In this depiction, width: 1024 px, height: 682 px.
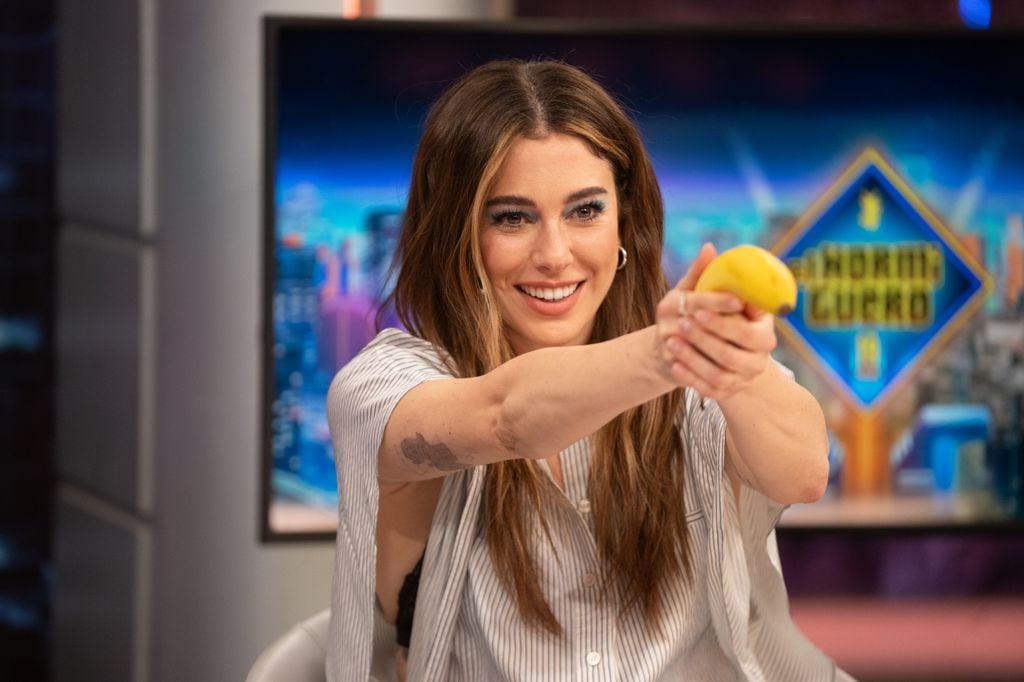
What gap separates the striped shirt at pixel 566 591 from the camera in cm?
186

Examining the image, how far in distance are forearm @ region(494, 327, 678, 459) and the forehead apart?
338mm

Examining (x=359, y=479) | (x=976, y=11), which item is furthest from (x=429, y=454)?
(x=976, y=11)

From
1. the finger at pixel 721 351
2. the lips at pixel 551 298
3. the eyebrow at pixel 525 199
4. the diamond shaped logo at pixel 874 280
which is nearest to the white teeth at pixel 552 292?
the lips at pixel 551 298

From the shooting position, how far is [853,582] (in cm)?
383

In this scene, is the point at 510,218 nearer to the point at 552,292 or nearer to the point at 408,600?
the point at 552,292

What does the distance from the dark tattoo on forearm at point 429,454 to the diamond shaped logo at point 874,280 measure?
1948 mm

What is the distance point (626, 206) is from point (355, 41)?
1523 mm

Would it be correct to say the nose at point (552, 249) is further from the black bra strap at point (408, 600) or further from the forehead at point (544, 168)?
the black bra strap at point (408, 600)

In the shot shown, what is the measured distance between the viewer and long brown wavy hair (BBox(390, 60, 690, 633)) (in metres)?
1.93

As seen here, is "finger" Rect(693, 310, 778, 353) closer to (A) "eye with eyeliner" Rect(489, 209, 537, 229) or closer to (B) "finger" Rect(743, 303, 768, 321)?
(B) "finger" Rect(743, 303, 768, 321)

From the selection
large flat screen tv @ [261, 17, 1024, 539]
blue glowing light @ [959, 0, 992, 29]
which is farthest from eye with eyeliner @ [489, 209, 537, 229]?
blue glowing light @ [959, 0, 992, 29]

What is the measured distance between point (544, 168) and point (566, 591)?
1.81ft

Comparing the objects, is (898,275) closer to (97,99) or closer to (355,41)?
(355,41)

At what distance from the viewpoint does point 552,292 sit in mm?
1949
